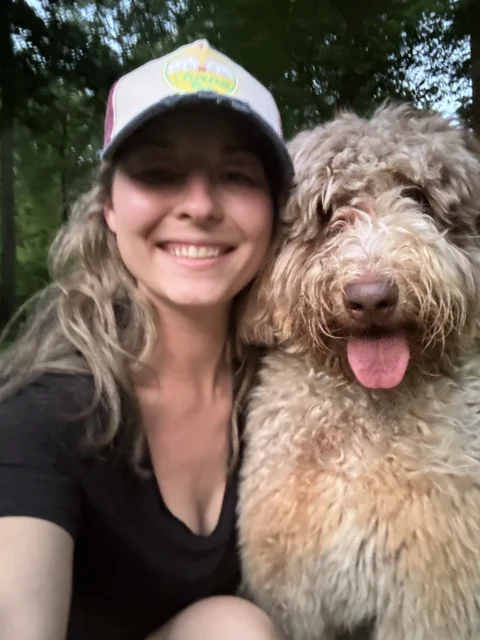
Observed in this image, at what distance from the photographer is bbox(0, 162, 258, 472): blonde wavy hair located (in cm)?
120

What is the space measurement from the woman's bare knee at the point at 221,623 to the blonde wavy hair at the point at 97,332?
10.6 inches

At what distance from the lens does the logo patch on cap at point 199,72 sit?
116 centimetres

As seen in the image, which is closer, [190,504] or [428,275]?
[428,275]

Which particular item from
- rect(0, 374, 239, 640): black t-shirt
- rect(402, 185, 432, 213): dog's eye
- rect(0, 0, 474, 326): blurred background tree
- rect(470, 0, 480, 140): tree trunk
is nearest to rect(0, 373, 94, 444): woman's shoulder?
rect(0, 374, 239, 640): black t-shirt

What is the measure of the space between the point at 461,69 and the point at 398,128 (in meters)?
0.92

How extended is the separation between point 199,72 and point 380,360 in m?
0.56

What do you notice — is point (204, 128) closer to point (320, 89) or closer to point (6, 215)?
point (320, 89)

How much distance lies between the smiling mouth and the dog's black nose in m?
0.30

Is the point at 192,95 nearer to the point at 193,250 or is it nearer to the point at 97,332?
the point at 193,250

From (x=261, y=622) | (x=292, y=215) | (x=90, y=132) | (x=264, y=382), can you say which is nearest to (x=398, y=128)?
(x=292, y=215)

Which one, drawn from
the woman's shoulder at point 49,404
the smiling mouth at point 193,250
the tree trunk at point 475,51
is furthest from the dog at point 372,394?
the tree trunk at point 475,51

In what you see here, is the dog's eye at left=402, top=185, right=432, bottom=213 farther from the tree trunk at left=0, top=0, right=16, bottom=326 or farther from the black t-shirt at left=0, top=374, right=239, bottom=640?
the tree trunk at left=0, top=0, right=16, bottom=326

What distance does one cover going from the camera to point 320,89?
6.38ft

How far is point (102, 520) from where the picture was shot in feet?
3.76
